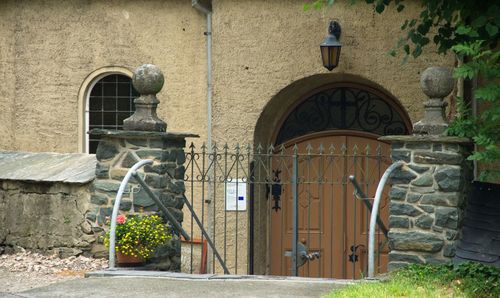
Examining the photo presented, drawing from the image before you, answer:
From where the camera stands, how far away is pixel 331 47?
47.0ft

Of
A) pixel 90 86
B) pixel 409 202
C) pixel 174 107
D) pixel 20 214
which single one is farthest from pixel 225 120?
pixel 409 202

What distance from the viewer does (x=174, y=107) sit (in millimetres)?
15375

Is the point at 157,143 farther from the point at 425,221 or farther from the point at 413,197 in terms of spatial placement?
the point at 425,221

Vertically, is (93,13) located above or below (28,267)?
above

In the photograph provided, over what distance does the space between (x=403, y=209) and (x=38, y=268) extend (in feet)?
12.6

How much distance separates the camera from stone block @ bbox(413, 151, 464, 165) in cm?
1119

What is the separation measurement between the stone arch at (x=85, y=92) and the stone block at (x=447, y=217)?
19.2 feet

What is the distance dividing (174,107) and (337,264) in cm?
295

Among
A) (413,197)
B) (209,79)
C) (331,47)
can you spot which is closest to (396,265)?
(413,197)

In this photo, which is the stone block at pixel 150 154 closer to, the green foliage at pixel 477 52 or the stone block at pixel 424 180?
the green foliage at pixel 477 52

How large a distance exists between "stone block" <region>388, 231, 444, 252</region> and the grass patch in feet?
0.72

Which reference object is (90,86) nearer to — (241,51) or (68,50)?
(68,50)

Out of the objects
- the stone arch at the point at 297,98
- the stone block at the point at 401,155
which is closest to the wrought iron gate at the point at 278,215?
the stone arch at the point at 297,98

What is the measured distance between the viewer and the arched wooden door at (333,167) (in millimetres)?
15148
